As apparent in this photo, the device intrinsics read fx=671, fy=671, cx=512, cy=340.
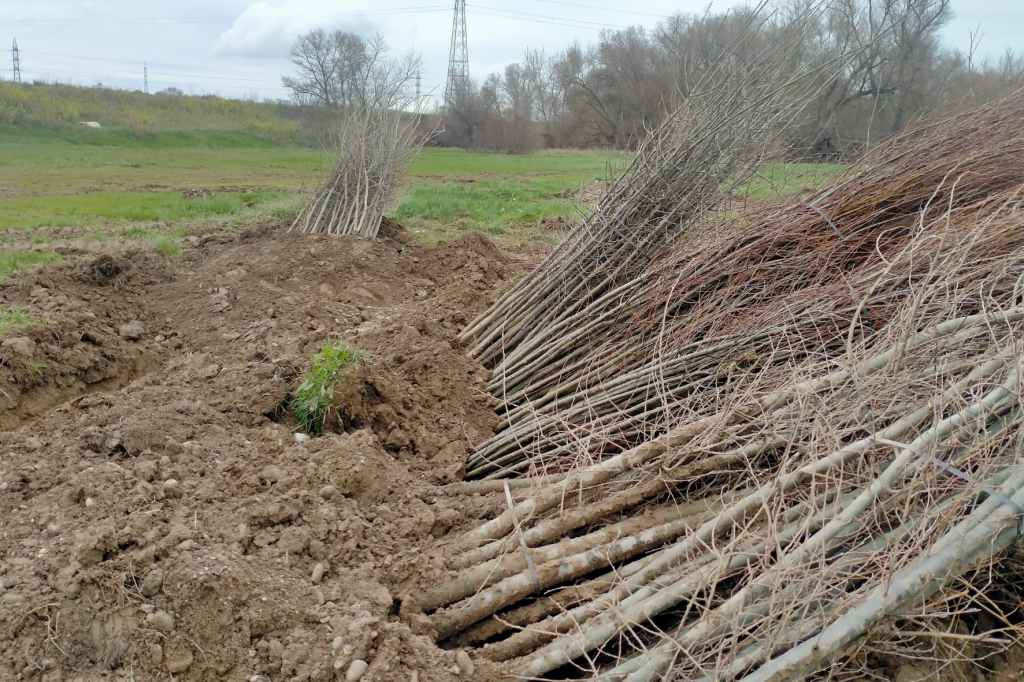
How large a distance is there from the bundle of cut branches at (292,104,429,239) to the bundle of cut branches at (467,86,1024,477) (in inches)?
188

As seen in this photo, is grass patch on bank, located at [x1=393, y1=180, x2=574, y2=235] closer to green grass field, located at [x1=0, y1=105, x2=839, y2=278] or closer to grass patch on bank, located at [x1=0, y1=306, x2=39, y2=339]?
green grass field, located at [x1=0, y1=105, x2=839, y2=278]

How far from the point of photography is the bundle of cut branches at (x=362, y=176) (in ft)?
29.2

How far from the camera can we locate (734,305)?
13.4 ft

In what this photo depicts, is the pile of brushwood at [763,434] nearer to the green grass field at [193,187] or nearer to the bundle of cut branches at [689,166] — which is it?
the bundle of cut branches at [689,166]

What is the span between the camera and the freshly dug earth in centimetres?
236

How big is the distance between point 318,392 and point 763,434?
8.01 feet

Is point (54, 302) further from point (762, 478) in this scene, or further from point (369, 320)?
point (762, 478)

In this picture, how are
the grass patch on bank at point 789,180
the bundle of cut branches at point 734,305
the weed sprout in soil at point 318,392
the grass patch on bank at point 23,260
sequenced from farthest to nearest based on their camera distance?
the grass patch on bank at point 23,260, the grass patch on bank at point 789,180, the weed sprout in soil at point 318,392, the bundle of cut branches at point 734,305

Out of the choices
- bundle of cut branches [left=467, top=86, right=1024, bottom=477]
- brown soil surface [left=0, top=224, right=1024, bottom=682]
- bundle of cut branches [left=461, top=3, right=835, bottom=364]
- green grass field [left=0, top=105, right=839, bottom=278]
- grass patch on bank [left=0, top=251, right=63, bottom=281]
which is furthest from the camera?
green grass field [left=0, top=105, right=839, bottom=278]

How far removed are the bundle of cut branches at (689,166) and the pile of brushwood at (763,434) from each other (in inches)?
1.2

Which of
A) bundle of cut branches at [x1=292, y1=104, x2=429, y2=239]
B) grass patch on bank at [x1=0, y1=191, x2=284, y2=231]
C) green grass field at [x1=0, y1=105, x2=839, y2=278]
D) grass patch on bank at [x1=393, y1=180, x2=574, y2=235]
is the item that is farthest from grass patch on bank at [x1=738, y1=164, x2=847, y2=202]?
grass patch on bank at [x1=0, y1=191, x2=284, y2=231]

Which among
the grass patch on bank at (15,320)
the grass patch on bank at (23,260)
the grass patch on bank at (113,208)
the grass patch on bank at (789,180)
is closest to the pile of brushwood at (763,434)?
the grass patch on bank at (789,180)

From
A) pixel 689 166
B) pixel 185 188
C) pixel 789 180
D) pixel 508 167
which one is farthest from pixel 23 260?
pixel 508 167

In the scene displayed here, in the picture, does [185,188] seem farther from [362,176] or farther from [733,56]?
[733,56]
